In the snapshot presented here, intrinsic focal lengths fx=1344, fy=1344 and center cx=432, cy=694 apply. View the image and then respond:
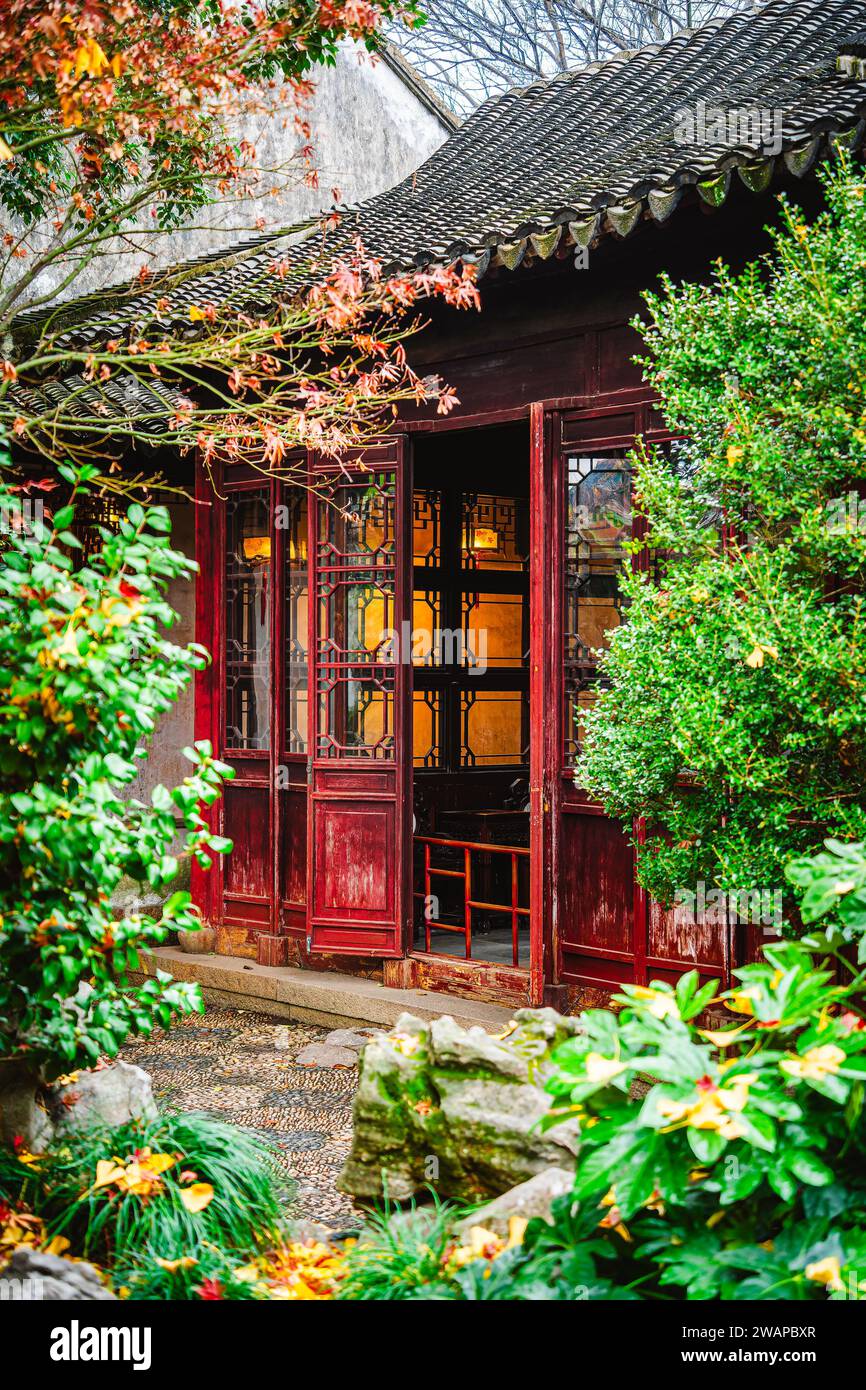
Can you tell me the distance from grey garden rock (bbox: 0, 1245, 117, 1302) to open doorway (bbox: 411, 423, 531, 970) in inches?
231

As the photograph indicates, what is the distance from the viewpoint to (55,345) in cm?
877

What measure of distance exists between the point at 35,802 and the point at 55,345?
591cm

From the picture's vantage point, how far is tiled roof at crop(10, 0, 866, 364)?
570 centimetres

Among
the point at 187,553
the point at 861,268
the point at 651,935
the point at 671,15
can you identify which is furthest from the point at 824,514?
the point at 671,15

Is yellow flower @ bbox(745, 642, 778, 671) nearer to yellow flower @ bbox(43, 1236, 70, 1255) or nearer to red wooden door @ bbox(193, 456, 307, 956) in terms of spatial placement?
yellow flower @ bbox(43, 1236, 70, 1255)

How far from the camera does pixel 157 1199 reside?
12.8 feet

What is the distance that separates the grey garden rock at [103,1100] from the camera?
459 cm

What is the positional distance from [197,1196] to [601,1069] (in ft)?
5.34

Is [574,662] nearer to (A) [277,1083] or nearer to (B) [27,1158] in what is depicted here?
(A) [277,1083]

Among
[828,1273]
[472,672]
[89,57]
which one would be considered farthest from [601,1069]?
[472,672]

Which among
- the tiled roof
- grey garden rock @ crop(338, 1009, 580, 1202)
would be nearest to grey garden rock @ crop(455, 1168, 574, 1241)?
grey garden rock @ crop(338, 1009, 580, 1202)

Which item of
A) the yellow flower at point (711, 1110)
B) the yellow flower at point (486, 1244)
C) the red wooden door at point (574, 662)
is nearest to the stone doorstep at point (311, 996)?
the red wooden door at point (574, 662)

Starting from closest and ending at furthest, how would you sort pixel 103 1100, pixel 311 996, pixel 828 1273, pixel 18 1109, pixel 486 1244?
pixel 828 1273
pixel 486 1244
pixel 18 1109
pixel 103 1100
pixel 311 996

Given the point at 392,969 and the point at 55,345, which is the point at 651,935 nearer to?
the point at 392,969
